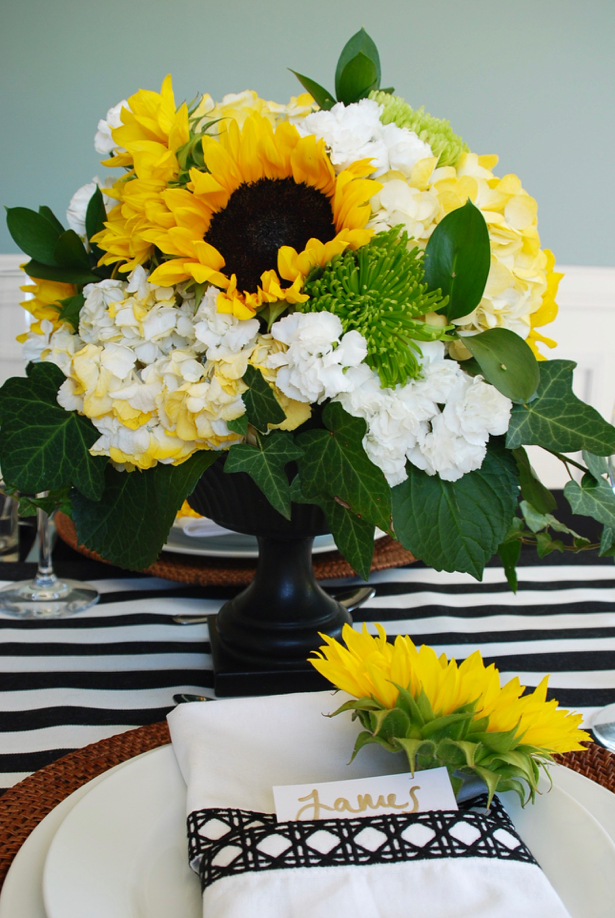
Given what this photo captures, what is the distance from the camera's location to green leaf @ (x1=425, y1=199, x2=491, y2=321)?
0.52m

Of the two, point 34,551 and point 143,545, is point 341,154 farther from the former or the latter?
point 34,551

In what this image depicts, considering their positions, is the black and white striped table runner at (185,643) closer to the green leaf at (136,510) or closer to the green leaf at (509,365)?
the green leaf at (136,510)

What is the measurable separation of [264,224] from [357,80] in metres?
0.17

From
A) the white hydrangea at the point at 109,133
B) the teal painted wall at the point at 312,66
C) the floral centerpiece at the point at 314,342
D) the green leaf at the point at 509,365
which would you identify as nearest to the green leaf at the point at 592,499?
the floral centerpiece at the point at 314,342

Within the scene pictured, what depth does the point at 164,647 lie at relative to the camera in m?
0.74

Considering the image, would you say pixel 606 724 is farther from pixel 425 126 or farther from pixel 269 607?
pixel 425 126

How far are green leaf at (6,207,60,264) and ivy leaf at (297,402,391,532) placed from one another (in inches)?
11.4

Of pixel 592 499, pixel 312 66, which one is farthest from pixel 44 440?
pixel 312 66

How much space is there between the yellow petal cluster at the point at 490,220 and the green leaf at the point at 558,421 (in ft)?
0.14

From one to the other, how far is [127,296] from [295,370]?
0.52 feet

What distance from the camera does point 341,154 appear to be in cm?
54

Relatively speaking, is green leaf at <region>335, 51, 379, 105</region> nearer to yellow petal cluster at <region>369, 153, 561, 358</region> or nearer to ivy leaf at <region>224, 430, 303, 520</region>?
yellow petal cluster at <region>369, 153, 561, 358</region>

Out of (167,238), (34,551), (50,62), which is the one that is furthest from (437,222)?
(50,62)

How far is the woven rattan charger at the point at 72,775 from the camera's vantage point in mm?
427
